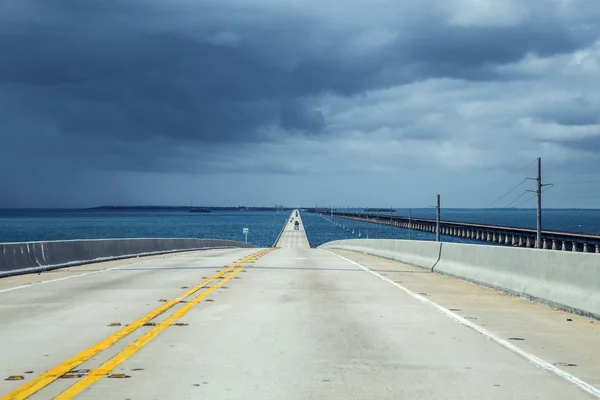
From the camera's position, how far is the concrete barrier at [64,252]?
21281mm

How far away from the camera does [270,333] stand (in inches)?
399

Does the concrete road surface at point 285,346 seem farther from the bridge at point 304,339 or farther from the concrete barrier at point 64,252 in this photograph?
the concrete barrier at point 64,252

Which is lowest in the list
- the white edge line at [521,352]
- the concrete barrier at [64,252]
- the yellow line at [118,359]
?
the white edge line at [521,352]

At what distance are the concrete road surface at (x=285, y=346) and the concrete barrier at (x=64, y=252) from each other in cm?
493

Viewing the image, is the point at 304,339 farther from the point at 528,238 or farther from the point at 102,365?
the point at 528,238

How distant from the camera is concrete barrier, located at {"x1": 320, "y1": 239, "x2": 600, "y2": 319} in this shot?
12547 millimetres

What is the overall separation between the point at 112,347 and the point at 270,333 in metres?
2.22

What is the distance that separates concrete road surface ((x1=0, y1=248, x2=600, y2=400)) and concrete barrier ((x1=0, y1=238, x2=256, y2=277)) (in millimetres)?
4934

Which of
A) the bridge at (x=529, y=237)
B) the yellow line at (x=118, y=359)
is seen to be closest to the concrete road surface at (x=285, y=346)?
the yellow line at (x=118, y=359)

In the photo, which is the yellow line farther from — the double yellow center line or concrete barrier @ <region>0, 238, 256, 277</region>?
concrete barrier @ <region>0, 238, 256, 277</region>

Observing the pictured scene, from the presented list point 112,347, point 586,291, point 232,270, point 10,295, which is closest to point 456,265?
point 232,270

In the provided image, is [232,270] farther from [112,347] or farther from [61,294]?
[112,347]

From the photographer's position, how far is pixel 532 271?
15297 millimetres

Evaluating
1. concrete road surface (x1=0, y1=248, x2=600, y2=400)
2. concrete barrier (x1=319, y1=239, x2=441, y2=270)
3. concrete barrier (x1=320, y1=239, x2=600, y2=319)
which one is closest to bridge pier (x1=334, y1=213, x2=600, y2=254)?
concrete barrier (x1=319, y1=239, x2=441, y2=270)
